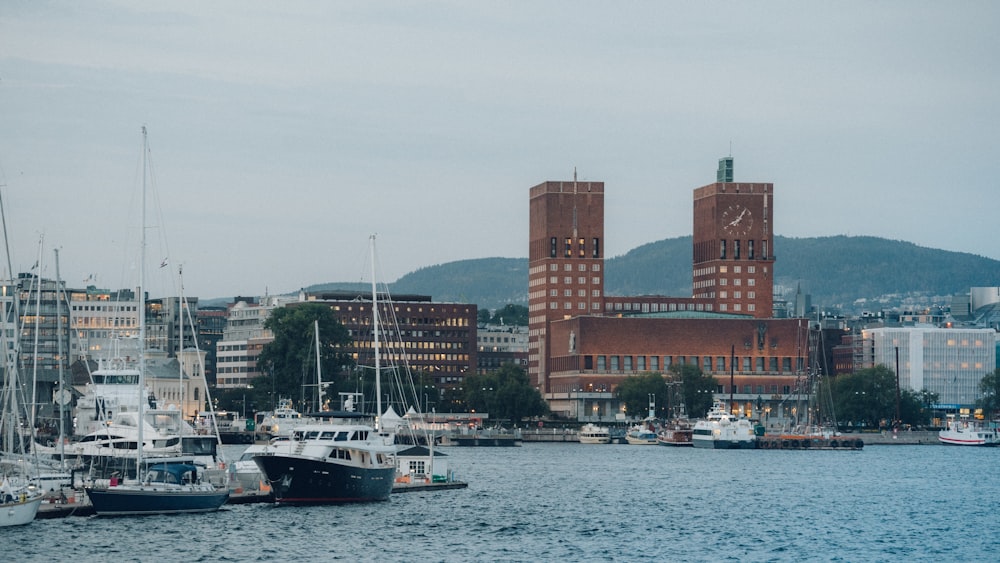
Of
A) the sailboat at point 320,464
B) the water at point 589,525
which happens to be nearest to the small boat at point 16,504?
the water at point 589,525

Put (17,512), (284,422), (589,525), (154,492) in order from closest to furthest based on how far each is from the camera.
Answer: (17,512), (154,492), (589,525), (284,422)

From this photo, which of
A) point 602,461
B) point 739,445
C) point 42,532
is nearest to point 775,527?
point 42,532

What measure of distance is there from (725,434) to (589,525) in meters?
114

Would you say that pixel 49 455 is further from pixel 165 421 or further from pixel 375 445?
pixel 375 445

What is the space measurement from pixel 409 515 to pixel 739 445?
387 feet

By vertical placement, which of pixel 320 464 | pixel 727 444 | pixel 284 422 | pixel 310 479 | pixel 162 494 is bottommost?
pixel 727 444

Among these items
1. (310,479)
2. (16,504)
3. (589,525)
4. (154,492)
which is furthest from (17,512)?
(589,525)

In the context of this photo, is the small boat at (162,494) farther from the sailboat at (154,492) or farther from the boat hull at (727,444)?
the boat hull at (727,444)

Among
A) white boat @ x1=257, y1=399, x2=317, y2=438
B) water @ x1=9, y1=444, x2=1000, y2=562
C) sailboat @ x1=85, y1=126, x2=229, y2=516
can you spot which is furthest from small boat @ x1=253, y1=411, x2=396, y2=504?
sailboat @ x1=85, y1=126, x2=229, y2=516

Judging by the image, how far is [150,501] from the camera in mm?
71812

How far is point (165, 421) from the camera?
101688 millimetres

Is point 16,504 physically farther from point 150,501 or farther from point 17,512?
point 150,501

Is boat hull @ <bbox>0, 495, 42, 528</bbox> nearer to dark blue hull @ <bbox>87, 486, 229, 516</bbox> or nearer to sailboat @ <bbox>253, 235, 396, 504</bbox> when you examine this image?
dark blue hull @ <bbox>87, 486, 229, 516</bbox>

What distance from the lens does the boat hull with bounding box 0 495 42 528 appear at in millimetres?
64062
